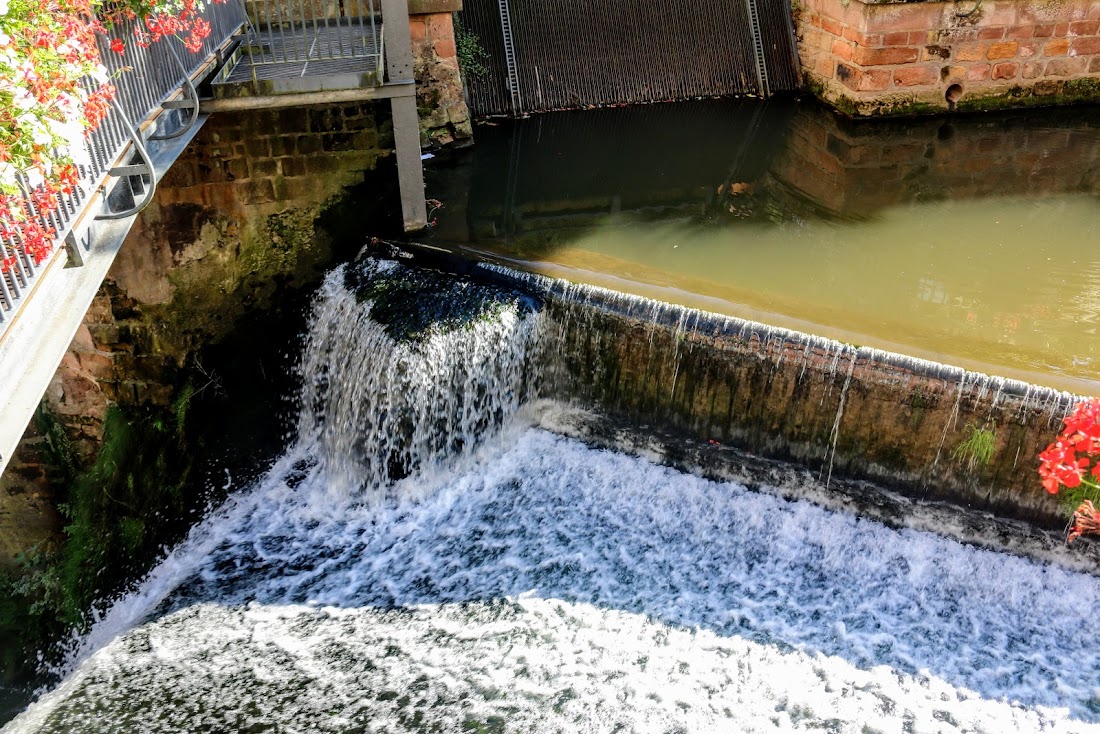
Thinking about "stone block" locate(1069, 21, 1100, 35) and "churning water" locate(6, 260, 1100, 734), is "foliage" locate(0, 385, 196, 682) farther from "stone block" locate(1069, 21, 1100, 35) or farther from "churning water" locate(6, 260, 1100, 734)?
"stone block" locate(1069, 21, 1100, 35)

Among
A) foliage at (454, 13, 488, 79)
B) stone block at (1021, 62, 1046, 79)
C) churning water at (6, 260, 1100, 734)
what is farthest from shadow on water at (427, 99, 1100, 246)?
churning water at (6, 260, 1100, 734)

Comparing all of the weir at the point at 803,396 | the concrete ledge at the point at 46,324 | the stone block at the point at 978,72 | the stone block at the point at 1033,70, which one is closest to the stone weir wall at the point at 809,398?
the weir at the point at 803,396

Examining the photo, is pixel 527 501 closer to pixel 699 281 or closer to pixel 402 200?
pixel 699 281

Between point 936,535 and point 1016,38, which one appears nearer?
point 936,535

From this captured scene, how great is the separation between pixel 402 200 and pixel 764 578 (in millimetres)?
3843

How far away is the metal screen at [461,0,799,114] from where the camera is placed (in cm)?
1004

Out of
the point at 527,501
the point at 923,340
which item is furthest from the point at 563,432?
the point at 923,340

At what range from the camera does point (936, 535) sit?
6016 mm

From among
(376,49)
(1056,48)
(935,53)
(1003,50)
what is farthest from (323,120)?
(1056,48)

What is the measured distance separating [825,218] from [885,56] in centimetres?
269

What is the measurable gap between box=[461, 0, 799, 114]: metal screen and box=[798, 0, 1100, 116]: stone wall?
28.0 inches

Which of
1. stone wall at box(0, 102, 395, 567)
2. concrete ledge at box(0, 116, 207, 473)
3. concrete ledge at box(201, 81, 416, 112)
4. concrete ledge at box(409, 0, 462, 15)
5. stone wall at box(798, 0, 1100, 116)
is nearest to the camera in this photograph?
concrete ledge at box(0, 116, 207, 473)

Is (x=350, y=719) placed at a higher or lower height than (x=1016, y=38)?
lower

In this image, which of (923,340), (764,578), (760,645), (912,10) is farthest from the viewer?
(912,10)
